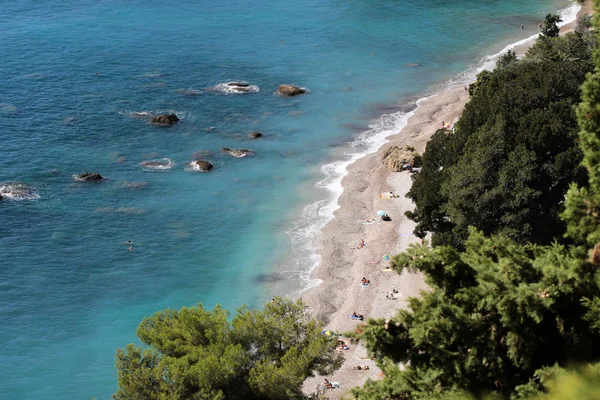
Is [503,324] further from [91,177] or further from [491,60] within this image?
[491,60]

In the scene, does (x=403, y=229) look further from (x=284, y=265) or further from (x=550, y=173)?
(x=550, y=173)

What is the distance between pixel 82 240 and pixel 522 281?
43813mm

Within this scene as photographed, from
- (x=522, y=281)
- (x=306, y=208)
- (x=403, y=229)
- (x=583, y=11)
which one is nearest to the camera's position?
(x=522, y=281)

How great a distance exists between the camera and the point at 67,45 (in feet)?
319

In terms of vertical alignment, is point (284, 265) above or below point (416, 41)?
below

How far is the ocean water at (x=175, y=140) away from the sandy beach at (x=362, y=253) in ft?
5.92

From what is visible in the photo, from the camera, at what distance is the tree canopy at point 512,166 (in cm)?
3778

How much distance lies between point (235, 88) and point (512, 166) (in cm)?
5073

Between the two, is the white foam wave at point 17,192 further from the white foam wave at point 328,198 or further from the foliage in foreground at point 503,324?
the foliage in foreground at point 503,324

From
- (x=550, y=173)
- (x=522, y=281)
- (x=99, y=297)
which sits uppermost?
(x=522, y=281)

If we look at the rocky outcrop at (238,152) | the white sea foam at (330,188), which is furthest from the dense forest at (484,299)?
the rocky outcrop at (238,152)

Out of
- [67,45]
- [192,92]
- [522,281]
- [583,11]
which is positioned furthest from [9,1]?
[522,281]

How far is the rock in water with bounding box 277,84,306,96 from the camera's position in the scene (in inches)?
3236

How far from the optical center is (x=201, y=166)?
217ft
